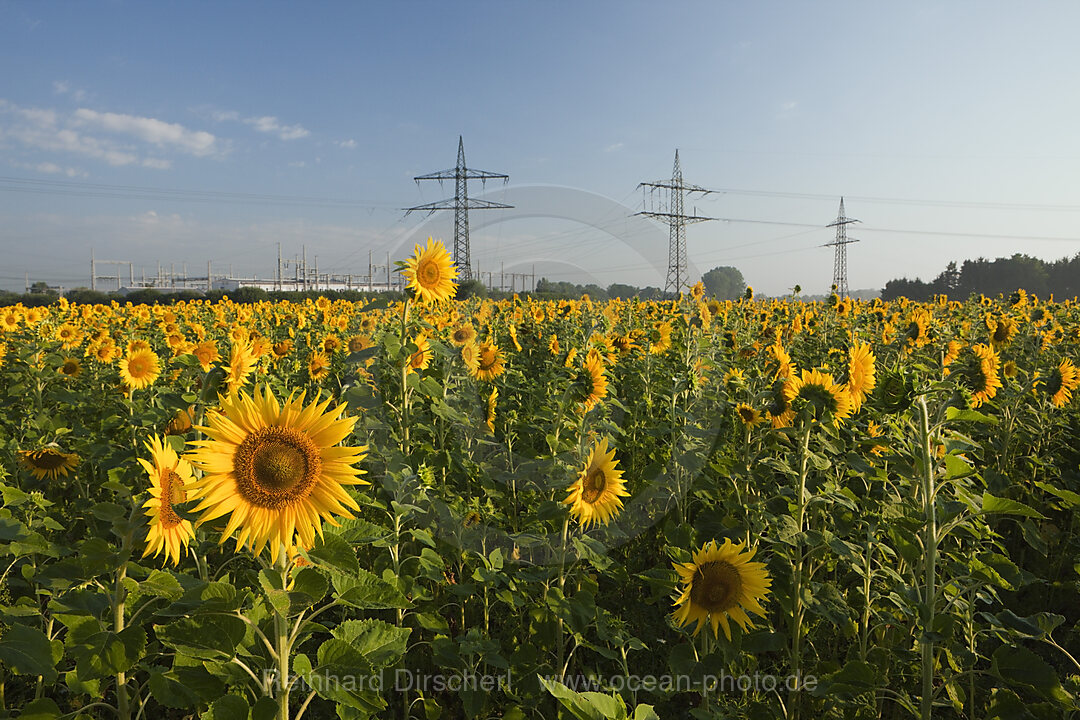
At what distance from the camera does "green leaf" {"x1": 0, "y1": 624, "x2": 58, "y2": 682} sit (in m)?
1.43

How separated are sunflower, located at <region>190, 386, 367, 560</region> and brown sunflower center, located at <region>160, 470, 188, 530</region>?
6.4 inches

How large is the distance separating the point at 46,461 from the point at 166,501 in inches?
104

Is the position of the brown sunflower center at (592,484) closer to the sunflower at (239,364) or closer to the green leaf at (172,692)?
the green leaf at (172,692)

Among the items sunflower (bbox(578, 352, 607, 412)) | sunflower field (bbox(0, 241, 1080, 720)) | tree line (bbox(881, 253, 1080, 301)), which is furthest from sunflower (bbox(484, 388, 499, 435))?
tree line (bbox(881, 253, 1080, 301))

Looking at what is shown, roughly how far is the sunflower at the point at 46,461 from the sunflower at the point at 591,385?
10.6 ft

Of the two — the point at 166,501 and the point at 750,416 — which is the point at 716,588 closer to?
the point at 750,416

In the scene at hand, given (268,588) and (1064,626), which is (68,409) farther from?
(1064,626)

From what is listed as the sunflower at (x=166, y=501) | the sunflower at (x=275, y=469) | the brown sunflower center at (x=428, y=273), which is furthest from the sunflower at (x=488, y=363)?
the sunflower at (x=275, y=469)

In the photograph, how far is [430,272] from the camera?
3609mm

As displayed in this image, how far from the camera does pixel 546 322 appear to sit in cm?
1124

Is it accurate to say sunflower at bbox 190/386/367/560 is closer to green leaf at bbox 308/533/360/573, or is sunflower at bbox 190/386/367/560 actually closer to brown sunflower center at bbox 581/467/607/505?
green leaf at bbox 308/533/360/573

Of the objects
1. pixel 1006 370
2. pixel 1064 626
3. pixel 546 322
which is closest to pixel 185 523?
pixel 1064 626

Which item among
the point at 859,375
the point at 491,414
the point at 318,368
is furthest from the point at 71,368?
the point at 859,375

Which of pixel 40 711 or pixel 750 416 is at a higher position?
pixel 750 416
